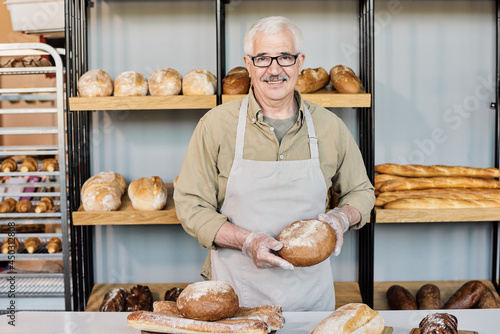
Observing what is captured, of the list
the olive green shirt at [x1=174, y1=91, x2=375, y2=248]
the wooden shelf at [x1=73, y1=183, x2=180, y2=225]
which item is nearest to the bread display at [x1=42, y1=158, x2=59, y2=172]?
the wooden shelf at [x1=73, y1=183, x2=180, y2=225]

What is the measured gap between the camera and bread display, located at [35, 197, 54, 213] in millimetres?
2875

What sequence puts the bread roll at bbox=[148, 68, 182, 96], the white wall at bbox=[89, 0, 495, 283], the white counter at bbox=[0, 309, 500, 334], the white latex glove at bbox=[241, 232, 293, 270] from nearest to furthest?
the white counter at bbox=[0, 309, 500, 334] < the white latex glove at bbox=[241, 232, 293, 270] < the bread roll at bbox=[148, 68, 182, 96] < the white wall at bbox=[89, 0, 495, 283]

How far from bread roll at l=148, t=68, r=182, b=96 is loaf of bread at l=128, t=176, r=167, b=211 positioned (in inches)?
19.6

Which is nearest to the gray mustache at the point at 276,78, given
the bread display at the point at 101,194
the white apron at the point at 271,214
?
the white apron at the point at 271,214

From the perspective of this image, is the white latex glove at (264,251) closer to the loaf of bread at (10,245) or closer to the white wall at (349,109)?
the white wall at (349,109)

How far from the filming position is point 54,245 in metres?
2.94

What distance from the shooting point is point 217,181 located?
6.39ft

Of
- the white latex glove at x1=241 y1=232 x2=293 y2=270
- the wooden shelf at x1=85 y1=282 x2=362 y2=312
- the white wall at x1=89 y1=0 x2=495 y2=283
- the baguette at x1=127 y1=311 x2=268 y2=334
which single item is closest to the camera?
the baguette at x1=127 y1=311 x2=268 y2=334

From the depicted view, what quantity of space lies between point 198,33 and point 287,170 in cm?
153

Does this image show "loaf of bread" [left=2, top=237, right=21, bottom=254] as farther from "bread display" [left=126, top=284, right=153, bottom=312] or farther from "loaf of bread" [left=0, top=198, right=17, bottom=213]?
"bread display" [left=126, top=284, right=153, bottom=312]

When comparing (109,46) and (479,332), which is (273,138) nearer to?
(479,332)

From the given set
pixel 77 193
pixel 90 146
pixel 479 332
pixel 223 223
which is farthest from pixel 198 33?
pixel 479 332

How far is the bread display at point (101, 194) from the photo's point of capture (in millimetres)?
2635

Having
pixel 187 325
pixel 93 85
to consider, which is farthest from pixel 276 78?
pixel 93 85
